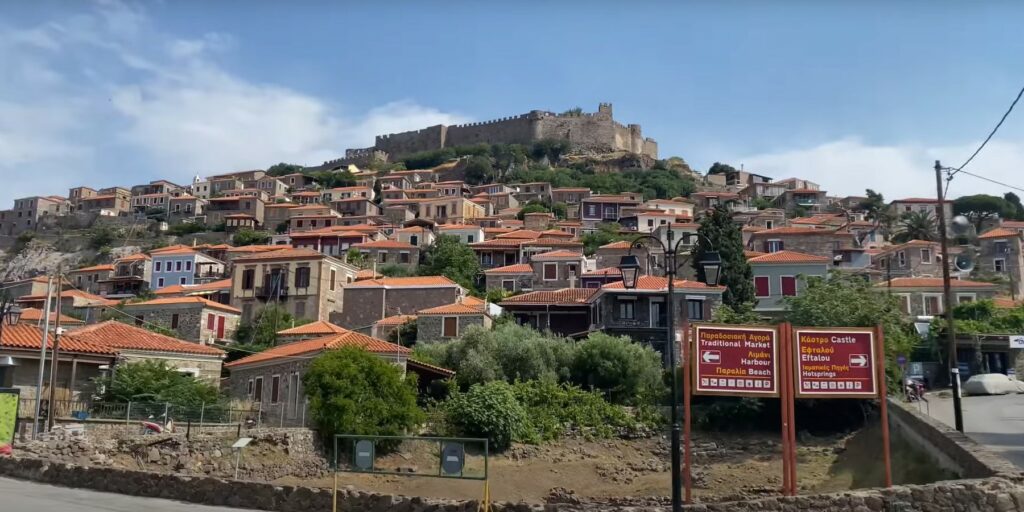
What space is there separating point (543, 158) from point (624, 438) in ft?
331

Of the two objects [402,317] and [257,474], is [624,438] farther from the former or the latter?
[402,317]

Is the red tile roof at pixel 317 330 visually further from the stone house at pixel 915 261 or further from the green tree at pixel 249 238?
the green tree at pixel 249 238

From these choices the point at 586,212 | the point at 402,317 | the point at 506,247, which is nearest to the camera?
the point at 402,317

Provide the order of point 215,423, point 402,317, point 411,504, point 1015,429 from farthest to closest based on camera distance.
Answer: point 402,317
point 215,423
point 1015,429
point 411,504

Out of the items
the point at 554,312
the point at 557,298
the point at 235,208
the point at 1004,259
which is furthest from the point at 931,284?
the point at 235,208

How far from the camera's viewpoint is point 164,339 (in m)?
37.2

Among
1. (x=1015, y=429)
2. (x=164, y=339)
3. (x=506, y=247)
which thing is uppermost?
(x=506, y=247)

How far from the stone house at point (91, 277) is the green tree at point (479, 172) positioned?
181 feet

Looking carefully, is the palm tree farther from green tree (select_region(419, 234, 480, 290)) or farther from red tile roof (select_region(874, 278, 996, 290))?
green tree (select_region(419, 234, 480, 290))

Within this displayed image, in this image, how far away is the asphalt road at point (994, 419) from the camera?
73.6 feet

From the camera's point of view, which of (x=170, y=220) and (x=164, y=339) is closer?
(x=164, y=339)

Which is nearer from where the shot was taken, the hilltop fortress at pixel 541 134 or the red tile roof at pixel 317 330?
the red tile roof at pixel 317 330

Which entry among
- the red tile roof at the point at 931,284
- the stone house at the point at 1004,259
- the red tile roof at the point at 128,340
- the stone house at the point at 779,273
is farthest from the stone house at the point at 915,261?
the red tile roof at the point at 128,340

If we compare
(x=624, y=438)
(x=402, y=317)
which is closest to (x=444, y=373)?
(x=624, y=438)
